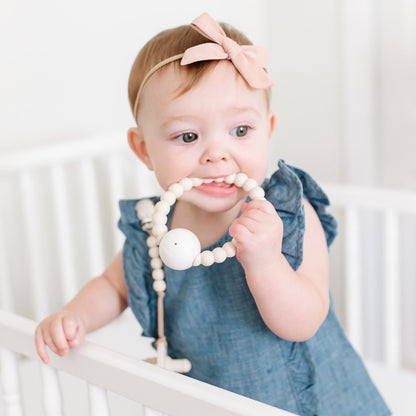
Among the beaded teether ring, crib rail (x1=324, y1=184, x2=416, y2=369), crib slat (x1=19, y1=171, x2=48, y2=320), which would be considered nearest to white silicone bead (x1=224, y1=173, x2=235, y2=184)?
the beaded teether ring

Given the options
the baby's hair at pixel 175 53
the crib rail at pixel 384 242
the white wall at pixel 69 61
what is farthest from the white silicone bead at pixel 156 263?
the white wall at pixel 69 61

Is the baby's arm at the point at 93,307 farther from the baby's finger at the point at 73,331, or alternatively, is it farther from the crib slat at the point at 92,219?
the crib slat at the point at 92,219

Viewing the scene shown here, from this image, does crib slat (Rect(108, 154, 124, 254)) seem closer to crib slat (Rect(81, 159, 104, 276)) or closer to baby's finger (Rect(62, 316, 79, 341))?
crib slat (Rect(81, 159, 104, 276))

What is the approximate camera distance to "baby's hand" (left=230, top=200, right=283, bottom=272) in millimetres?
702

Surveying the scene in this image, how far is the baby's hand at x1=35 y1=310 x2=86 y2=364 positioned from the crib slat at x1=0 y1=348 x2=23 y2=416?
0.06 meters

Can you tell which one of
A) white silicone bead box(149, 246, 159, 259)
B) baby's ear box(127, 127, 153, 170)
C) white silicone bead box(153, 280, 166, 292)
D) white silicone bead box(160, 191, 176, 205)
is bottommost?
white silicone bead box(153, 280, 166, 292)

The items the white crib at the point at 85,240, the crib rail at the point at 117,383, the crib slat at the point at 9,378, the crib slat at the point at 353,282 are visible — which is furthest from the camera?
the crib slat at the point at 353,282

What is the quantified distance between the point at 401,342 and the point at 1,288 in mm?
Answer: 990

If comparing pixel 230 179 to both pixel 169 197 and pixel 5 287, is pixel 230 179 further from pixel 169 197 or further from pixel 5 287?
pixel 5 287

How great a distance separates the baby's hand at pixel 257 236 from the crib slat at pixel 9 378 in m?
0.31

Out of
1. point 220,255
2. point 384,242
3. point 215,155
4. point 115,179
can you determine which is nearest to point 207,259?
point 220,255

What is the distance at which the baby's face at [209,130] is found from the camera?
768mm

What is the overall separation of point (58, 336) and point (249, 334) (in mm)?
230

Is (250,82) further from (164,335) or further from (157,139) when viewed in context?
(164,335)
